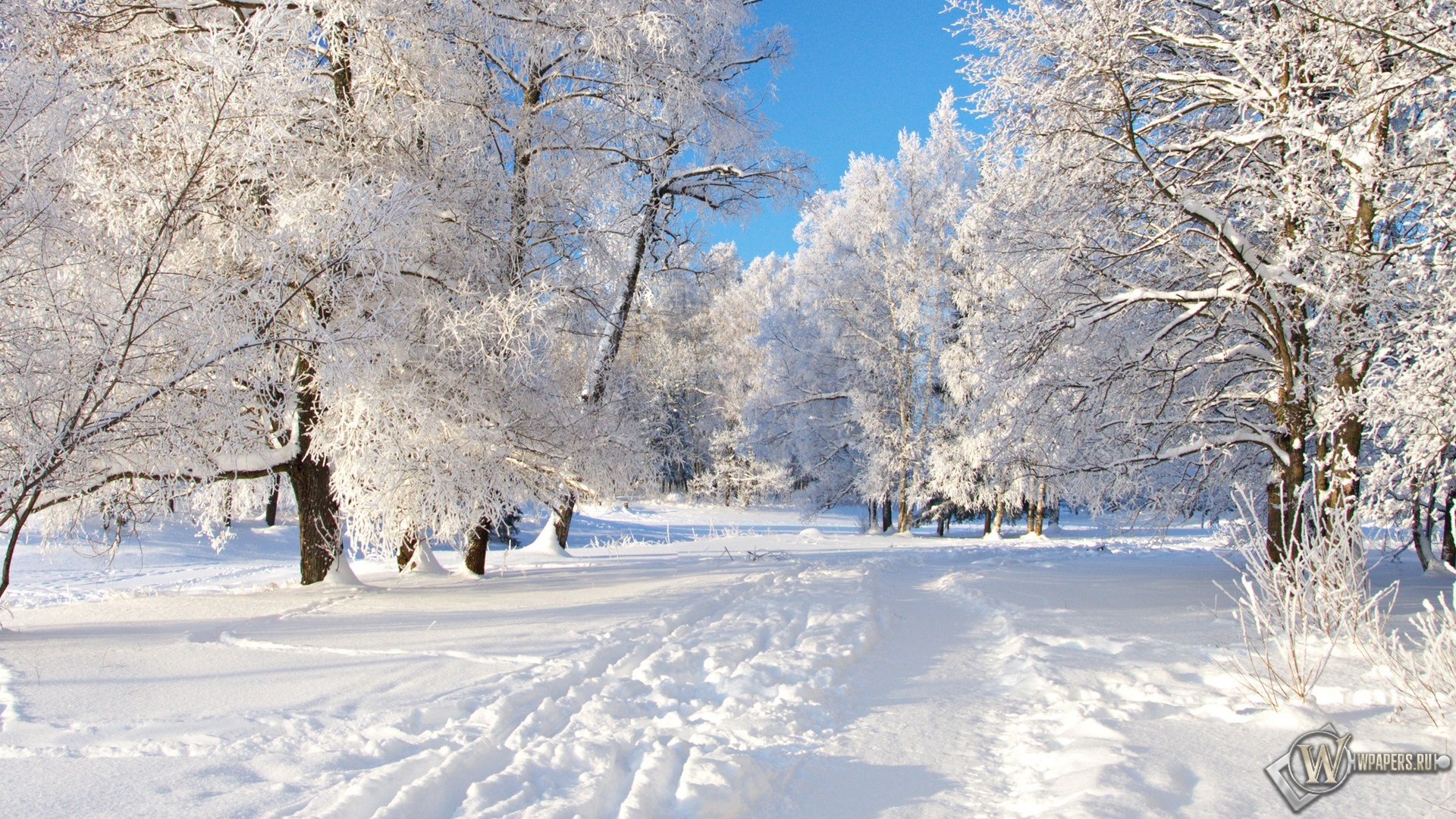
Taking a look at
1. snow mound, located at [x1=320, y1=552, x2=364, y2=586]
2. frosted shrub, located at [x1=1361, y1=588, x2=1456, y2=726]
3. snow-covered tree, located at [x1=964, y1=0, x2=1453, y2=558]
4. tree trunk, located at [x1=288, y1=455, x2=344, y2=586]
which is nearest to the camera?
frosted shrub, located at [x1=1361, y1=588, x2=1456, y2=726]

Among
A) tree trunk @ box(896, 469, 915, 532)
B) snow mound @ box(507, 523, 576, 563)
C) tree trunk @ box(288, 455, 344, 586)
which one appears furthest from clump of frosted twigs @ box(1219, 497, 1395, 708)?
tree trunk @ box(896, 469, 915, 532)

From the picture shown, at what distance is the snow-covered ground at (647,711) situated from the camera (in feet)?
9.69

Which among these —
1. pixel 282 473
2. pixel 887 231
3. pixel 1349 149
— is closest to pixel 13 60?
pixel 282 473

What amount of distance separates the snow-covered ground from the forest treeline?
1.12 meters

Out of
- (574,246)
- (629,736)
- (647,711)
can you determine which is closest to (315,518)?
(574,246)

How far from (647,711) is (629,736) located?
0.49 metres

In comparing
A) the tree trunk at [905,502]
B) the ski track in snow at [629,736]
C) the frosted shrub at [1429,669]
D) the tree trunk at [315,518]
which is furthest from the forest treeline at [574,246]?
the tree trunk at [905,502]

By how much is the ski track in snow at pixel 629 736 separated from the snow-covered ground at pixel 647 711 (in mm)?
16

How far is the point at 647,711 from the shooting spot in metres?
4.12

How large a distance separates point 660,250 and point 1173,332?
6490 mm

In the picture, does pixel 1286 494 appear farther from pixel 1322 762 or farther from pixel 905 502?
pixel 905 502

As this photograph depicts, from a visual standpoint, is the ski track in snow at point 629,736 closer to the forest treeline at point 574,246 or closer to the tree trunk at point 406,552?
the forest treeline at point 574,246

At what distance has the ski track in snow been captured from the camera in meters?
2.88

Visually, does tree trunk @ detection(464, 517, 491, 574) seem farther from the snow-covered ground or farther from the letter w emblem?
the letter w emblem
